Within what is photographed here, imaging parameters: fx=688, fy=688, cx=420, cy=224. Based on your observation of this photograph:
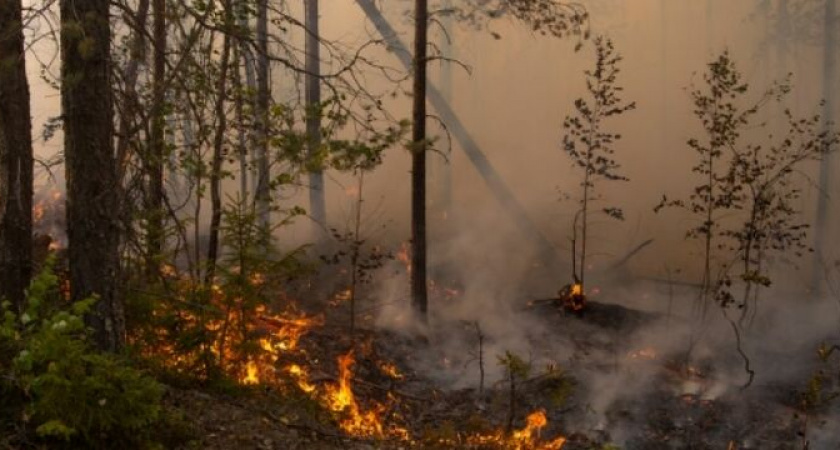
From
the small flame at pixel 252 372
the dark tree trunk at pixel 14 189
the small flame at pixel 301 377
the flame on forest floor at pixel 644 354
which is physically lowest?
the flame on forest floor at pixel 644 354

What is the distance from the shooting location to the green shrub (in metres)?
3.89

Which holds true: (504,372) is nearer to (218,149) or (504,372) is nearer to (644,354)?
(644,354)

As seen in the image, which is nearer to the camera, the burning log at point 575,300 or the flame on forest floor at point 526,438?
the flame on forest floor at point 526,438

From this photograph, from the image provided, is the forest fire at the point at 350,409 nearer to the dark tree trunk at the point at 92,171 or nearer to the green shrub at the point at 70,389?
the dark tree trunk at the point at 92,171

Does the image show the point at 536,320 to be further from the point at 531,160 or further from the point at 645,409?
the point at 531,160

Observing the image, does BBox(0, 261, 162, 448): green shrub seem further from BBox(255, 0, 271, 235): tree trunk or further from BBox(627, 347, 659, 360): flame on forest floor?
BBox(627, 347, 659, 360): flame on forest floor

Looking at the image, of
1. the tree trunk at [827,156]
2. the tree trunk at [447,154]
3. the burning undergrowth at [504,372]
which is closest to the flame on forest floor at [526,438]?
the burning undergrowth at [504,372]

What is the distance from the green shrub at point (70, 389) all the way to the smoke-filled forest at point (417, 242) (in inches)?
0.8

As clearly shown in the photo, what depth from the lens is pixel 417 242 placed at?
1423 centimetres

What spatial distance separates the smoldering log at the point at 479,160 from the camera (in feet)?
84.2

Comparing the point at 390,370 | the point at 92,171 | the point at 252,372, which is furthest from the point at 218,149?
the point at 390,370

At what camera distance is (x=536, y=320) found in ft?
52.5

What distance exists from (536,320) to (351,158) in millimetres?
8926

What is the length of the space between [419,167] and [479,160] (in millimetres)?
16762
